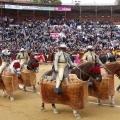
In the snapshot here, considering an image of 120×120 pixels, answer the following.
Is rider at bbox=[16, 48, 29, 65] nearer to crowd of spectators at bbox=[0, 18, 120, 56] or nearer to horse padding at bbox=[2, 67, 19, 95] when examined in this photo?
horse padding at bbox=[2, 67, 19, 95]

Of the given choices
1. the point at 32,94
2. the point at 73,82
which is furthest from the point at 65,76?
the point at 32,94

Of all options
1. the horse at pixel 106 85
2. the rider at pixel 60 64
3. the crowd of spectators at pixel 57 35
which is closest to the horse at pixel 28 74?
the horse at pixel 106 85

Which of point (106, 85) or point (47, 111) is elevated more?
point (106, 85)

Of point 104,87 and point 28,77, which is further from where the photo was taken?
point 28,77

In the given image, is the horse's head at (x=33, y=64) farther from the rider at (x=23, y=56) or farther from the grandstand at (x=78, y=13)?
the grandstand at (x=78, y=13)

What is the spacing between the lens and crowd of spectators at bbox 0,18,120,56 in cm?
2604

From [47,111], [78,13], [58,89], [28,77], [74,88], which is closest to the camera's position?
[74,88]

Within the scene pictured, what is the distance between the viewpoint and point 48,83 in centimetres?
724

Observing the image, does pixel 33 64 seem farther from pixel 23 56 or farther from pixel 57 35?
pixel 57 35

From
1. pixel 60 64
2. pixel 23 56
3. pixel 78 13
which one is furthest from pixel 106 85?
pixel 78 13

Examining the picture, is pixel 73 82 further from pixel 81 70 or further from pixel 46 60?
pixel 46 60

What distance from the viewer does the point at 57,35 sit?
29.5 meters

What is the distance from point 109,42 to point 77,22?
19.1 feet

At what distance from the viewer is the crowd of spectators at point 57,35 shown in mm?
Answer: 26044
